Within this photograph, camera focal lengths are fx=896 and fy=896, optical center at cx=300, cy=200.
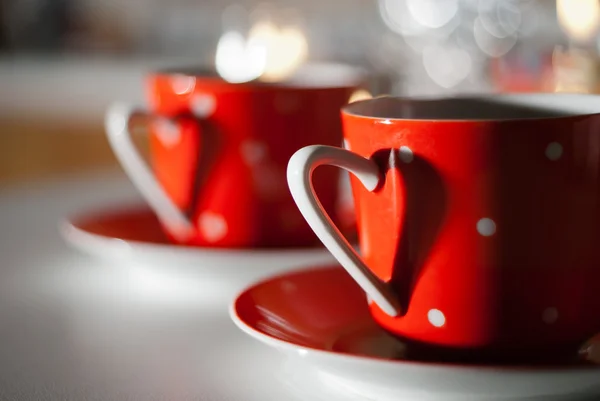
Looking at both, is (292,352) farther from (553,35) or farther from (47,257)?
(553,35)

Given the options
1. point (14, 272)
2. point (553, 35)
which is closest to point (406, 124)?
point (14, 272)

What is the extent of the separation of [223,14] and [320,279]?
1863mm

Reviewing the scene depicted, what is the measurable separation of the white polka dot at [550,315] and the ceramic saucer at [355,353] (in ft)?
0.07

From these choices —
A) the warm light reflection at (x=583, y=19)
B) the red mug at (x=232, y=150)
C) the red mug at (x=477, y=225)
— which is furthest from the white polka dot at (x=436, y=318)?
the warm light reflection at (x=583, y=19)

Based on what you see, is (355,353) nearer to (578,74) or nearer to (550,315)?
(550,315)

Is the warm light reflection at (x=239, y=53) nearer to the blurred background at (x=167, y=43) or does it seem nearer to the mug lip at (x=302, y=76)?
the blurred background at (x=167, y=43)

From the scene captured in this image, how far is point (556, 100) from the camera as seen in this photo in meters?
0.43

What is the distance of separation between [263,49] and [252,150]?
57.6 inches

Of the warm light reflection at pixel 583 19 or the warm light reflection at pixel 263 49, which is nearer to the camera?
the warm light reflection at pixel 583 19

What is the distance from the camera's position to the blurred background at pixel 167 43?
1640 mm

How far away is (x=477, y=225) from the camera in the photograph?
353 millimetres

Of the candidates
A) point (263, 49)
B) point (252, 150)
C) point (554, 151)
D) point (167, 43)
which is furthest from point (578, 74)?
point (167, 43)

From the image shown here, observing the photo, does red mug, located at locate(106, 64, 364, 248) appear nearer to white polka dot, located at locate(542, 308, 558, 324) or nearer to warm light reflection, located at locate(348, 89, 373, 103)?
warm light reflection, located at locate(348, 89, 373, 103)

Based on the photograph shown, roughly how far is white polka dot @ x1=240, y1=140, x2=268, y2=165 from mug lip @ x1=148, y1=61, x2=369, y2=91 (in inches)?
1.3
